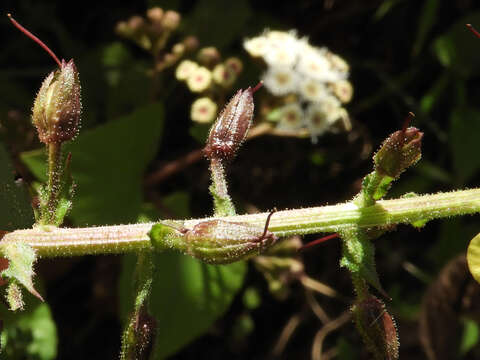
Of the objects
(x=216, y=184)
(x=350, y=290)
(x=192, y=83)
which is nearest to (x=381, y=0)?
(x=192, y=83)

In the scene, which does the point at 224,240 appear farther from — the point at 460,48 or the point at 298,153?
the point at 460,48

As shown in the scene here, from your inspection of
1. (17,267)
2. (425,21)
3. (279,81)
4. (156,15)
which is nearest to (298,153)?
(279,81)

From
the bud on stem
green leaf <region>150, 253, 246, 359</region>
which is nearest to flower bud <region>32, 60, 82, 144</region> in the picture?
the bud on stem

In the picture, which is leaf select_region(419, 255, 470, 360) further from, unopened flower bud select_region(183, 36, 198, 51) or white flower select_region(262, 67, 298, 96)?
unopened flower bud select_region(183, 36, 198, 51)

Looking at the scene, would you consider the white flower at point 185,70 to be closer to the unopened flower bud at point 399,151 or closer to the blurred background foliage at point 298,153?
the blurred background foliage at point 298,153

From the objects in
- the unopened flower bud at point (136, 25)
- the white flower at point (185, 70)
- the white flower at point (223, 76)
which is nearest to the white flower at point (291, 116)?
the white flower at point (223, 76)
